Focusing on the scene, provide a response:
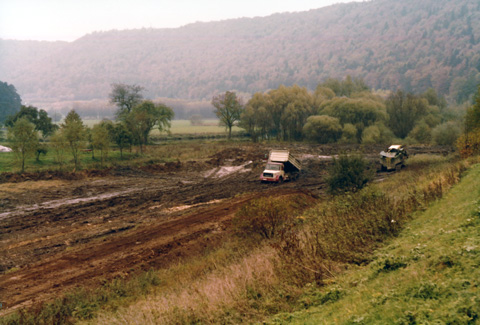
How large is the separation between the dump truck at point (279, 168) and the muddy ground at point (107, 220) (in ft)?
3.93

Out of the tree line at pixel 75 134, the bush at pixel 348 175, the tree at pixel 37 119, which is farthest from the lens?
the tree at pixel 37 119

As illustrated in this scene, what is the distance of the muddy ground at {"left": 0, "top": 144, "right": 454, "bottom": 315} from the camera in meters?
18.3

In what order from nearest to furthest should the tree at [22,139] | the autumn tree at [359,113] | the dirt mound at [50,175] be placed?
the dirt mound at [50,175], the tree at [22,139], the autumn tree at [359,113]

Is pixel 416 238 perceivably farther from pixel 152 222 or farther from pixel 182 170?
pixel 182 170

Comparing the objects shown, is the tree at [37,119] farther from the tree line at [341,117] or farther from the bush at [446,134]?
the bush at [446,134]

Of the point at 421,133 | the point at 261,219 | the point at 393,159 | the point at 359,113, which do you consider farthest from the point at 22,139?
the point at 421,133

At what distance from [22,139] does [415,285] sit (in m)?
46.1

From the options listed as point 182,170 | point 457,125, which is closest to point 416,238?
point 182,170

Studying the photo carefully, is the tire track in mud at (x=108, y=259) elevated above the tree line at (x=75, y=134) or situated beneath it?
situated beneath

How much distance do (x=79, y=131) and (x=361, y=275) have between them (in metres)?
44.9

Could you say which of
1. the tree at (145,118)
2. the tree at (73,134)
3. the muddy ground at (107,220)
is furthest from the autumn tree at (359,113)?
the tree at (73,134)

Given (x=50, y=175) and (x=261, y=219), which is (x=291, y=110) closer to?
(x=50, y=175)

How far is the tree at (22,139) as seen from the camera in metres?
43.0

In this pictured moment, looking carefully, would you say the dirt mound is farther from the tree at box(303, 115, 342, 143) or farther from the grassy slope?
the tree at box(303, 115, 342, 143)
